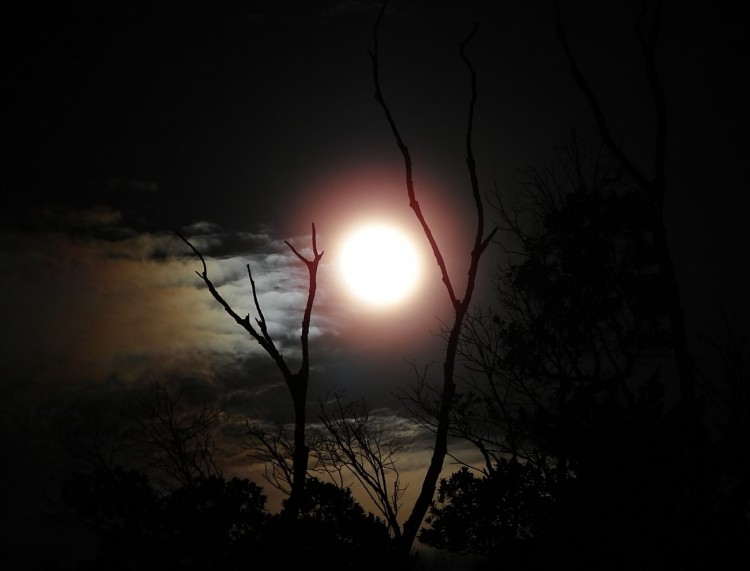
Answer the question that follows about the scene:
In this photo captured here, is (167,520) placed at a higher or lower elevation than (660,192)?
lower

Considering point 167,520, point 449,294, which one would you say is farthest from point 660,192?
point 167,520

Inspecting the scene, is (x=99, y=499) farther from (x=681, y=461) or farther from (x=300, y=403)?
(x=681, y=461)

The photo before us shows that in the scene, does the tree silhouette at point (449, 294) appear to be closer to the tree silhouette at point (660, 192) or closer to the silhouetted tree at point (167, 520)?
the tree silhouette at point (660, 192)

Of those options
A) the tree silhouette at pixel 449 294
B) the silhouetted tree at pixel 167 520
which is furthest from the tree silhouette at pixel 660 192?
the silhouetted tree at pixel 167 520

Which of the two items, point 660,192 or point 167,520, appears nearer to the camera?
point 660,192

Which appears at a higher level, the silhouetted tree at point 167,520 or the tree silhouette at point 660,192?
the tree silhouette at point 660,192

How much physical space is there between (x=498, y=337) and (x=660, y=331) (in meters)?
3.35

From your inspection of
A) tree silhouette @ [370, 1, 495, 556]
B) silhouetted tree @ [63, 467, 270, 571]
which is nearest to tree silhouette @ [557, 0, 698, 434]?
tree silhouette @ [370, 1, 495, 556]

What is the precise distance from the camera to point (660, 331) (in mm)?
10430

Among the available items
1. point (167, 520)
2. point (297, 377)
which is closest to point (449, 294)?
point (297, 377)

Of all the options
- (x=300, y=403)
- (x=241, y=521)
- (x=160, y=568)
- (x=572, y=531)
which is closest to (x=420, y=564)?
(x=241, y=521)

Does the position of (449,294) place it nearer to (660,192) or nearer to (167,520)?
(660,192)

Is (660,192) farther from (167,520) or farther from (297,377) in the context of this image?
(167,520)

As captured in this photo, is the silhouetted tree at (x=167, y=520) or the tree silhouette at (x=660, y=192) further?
the silhouetted tree at (x=167, y=520)
